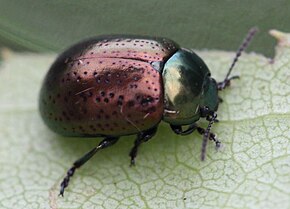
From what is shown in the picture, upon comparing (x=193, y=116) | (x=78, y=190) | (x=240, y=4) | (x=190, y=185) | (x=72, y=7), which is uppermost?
(x=240, y=4)

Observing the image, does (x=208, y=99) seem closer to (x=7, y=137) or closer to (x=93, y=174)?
(x=93, y=174)

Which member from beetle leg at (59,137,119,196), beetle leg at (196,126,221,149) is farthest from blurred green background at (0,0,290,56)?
beetle leg at (59,137,119,196)

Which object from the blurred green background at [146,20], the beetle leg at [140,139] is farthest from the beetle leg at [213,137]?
the blurred green background at [146,20]

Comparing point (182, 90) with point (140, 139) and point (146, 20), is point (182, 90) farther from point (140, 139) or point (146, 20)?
point (146, 20)

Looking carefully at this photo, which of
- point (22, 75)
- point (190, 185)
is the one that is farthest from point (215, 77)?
point (22, 75)

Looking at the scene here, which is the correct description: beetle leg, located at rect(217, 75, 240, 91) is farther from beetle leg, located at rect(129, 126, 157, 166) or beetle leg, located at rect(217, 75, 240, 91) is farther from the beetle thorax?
beetle leg, located at rect(129, 126, 157, 166)

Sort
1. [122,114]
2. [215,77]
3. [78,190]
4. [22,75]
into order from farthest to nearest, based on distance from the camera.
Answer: [22,75] → [215,77] → [78,190] → [122,114]

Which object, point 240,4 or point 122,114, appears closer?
point 122,114
